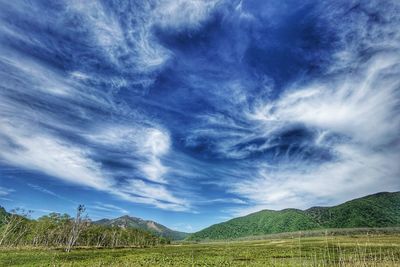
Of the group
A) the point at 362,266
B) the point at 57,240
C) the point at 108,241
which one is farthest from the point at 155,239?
the point at 362,266

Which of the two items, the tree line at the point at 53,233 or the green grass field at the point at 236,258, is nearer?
the green grass field at the point at 236,258

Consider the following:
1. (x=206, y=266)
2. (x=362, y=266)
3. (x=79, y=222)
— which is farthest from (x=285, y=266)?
(x=79, y=222)

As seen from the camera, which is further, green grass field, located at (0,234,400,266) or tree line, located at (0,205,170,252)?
tree line, located at (0,205,170,252)

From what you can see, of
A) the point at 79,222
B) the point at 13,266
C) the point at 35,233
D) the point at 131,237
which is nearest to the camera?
the point at 13,266

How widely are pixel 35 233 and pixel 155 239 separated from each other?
7678 cm

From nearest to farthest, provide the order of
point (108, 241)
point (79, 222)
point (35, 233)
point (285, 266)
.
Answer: point (285, 266)
point (79, 222)
point (35, 233)
point (108, 241)

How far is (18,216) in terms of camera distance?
99.9 metres

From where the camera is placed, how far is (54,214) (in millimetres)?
104500

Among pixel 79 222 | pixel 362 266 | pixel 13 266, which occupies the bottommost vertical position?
pixel 13 266

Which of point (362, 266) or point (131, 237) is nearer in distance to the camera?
point (362, 266)

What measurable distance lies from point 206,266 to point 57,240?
91607mm

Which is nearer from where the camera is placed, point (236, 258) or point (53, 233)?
point (236, 258)

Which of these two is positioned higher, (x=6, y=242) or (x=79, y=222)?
(x=79, y=222)

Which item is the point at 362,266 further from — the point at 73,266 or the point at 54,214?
the point at 54,214
